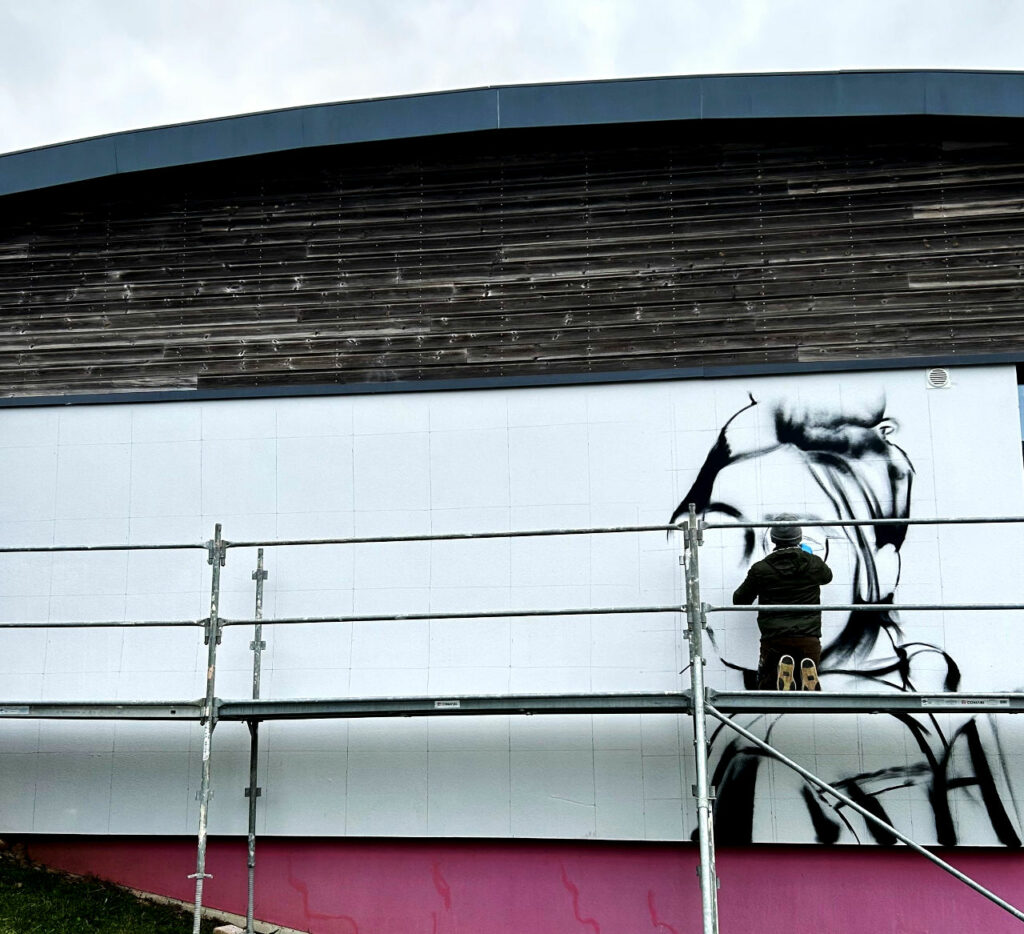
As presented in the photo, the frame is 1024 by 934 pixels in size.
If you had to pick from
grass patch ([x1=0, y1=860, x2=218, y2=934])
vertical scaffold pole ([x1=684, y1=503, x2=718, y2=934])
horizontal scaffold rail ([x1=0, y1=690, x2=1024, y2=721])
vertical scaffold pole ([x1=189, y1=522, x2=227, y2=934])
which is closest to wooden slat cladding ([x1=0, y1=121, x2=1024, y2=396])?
vertical scaffold pole ([x1=189, y1=522, x2=227, y2=934])

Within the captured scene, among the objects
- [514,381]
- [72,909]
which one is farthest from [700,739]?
[72,909]

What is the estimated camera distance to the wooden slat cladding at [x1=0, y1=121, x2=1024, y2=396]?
27.7ft

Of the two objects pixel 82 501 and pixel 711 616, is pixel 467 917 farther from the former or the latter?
pixel 82 501

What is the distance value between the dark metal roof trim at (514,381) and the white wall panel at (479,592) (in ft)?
0.26

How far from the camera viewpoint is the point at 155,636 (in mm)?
8633

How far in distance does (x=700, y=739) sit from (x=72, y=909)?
14.3ft

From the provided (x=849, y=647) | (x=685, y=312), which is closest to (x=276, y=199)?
(x=685, y=312)

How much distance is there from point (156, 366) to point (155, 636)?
2.08 metres

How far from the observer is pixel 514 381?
28.1ft

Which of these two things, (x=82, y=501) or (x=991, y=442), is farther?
(x=82, y=501)

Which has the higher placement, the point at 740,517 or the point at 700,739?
the point at 740,517

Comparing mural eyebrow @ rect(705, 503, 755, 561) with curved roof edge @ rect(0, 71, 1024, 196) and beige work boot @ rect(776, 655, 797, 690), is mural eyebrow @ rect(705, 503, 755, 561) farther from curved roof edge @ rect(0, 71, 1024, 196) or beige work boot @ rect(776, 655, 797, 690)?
curved roof edge @ rect(0, 71, 1024, 196)

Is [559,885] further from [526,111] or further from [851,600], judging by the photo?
[526,111]

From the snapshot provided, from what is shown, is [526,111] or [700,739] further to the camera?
[526,111]
